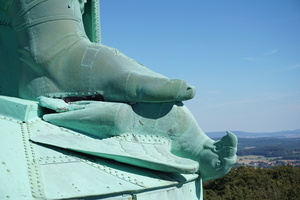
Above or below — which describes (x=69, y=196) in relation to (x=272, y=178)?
above

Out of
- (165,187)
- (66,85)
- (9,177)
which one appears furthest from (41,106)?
(165,187)

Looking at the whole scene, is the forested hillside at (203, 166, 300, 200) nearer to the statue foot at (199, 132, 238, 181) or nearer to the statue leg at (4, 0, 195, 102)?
the statue foot at (199, 132, 238, 181)

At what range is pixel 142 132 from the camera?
682 centimetres

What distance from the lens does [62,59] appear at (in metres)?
7.25

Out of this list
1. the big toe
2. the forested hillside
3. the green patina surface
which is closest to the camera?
the green patina surface

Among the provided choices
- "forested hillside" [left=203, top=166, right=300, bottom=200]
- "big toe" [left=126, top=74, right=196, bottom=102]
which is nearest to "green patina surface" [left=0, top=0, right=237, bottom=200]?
"big toe" [left=126, top=74, right=196, bottom=102]

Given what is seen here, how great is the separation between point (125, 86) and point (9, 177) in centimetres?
250

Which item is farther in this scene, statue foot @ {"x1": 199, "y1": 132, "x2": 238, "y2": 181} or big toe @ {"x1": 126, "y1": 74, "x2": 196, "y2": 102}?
statue foot @ {"x1": 199, "y1": 132, "x2": 238, "y2": 181}

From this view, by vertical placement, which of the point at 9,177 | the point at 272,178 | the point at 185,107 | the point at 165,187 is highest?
the point at 185,107

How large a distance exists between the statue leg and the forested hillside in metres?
15.2

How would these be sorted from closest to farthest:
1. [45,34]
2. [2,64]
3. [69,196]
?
[69,196], [45,34], [2,64]

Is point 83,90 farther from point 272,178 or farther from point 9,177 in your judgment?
point 272,178

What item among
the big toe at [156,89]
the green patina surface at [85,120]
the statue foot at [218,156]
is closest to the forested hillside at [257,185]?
the statue foot at [218,156]

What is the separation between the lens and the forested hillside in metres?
21.2
